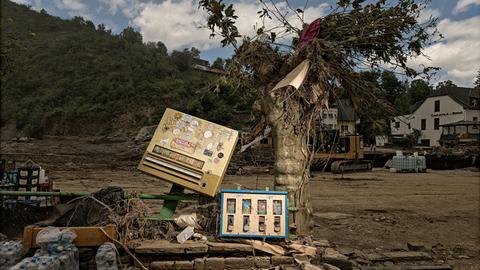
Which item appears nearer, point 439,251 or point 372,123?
point 372,123

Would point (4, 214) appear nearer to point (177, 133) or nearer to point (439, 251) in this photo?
point (177, 133)

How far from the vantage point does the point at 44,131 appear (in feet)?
160

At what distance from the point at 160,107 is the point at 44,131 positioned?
15.0 metres

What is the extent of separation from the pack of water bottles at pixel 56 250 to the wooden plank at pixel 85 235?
0.31 ft

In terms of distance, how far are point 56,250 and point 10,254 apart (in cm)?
54

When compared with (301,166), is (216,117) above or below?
above

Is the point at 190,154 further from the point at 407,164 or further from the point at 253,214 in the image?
the point at 407,164

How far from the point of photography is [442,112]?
53062 mm

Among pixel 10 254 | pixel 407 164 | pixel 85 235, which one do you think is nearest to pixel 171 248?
pixel 85 235

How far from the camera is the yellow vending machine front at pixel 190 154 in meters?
4.76

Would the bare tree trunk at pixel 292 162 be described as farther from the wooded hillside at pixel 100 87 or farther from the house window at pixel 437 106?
the house window at pixel 437 106

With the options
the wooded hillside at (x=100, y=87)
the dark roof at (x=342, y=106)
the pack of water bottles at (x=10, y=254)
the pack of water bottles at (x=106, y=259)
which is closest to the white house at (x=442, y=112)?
the wooded hillside at (x=100, y=87)

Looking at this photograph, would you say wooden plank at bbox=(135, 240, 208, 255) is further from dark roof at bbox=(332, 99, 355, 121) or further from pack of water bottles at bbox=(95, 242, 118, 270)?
dark roof at bbox=(332, 99, 355, 121)

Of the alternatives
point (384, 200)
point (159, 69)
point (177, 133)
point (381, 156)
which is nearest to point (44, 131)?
point (159, 69)
